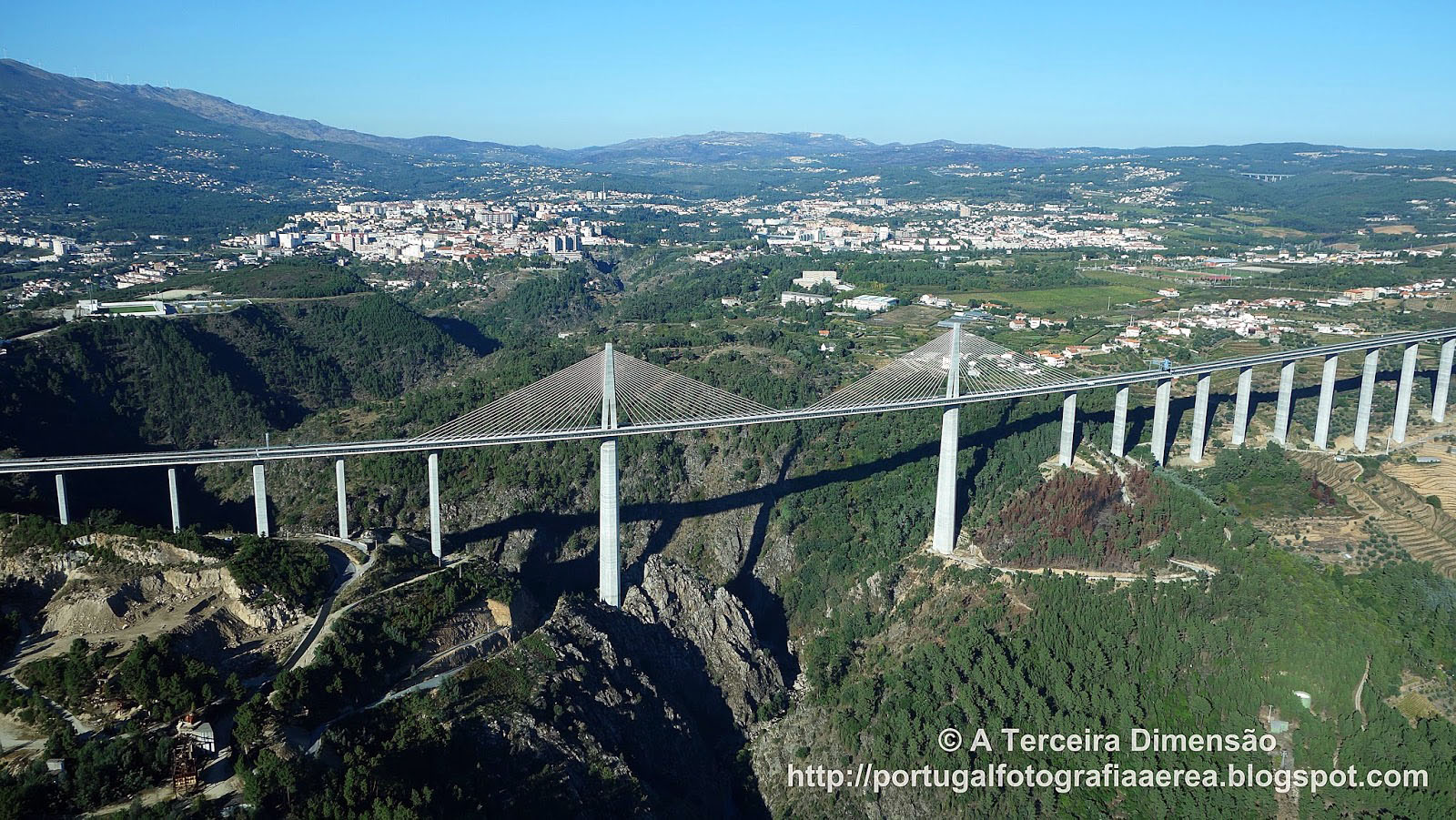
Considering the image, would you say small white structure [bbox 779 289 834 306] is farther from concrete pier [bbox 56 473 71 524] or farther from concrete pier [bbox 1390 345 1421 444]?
concrete pier [bbox 56 473 71 524]

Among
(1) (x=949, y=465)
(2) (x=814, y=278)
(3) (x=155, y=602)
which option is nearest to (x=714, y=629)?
(1) (x=949, y=465)

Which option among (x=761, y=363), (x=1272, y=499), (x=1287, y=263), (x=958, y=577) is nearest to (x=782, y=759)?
(x=958, y=577)

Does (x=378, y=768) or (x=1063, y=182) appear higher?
(x=1063, y=182)

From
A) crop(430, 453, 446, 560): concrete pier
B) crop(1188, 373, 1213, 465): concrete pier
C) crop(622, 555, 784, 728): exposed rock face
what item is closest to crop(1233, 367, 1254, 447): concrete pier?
crop(1188, 373, 1213, 465): concrete pier

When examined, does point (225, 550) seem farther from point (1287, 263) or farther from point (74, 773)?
point (1287, 263)

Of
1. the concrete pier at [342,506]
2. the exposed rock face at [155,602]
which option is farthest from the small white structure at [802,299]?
the exposed rock face at [155,602]

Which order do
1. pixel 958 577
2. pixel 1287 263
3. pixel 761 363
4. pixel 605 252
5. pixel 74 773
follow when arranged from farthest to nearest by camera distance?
pixel 605 252
pixel 1287 263
pixel 761 363
pixel 958 577
pixel 74 773
